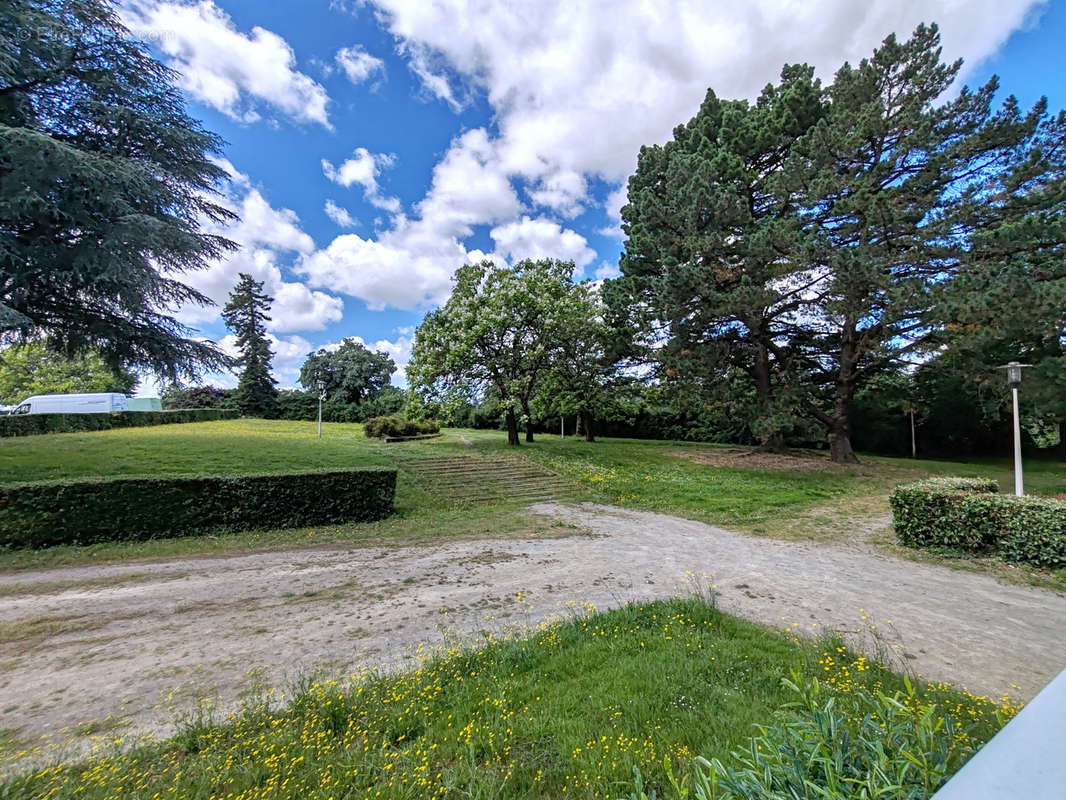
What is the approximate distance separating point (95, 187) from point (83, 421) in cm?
1913

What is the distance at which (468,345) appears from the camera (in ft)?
52.3

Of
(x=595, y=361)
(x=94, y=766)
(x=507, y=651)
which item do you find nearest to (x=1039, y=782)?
(x=507, y=651)

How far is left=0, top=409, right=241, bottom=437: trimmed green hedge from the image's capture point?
58.4 ft

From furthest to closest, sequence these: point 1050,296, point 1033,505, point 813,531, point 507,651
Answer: point 1050,296, point 813,531, point 1033,505, point 507,651

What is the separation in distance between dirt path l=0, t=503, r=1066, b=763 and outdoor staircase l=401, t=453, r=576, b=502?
416 centimetres

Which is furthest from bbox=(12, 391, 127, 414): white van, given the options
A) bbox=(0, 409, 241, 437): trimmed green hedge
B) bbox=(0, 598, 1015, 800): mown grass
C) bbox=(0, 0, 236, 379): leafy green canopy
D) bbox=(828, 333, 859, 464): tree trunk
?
bbox=(828, 333, 859, 464): tree trunk

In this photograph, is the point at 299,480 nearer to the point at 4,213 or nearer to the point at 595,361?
the point at 4,213

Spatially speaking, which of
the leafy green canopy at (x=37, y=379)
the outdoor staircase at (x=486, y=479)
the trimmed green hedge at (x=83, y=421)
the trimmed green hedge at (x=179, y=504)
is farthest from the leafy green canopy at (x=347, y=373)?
the trimmed green hedge at (x=179, y=504)

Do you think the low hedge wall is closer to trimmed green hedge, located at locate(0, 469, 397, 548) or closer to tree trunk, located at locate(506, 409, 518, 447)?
trimmed green hedge, located at locate(0, 469, 397, 548)

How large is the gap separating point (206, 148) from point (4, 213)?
4.03m

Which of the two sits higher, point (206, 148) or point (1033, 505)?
point (206, 148)

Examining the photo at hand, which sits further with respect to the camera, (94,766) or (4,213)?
(4,213)

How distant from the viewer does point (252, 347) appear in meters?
39.8

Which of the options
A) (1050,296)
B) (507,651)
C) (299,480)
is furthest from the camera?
(1050,296)
